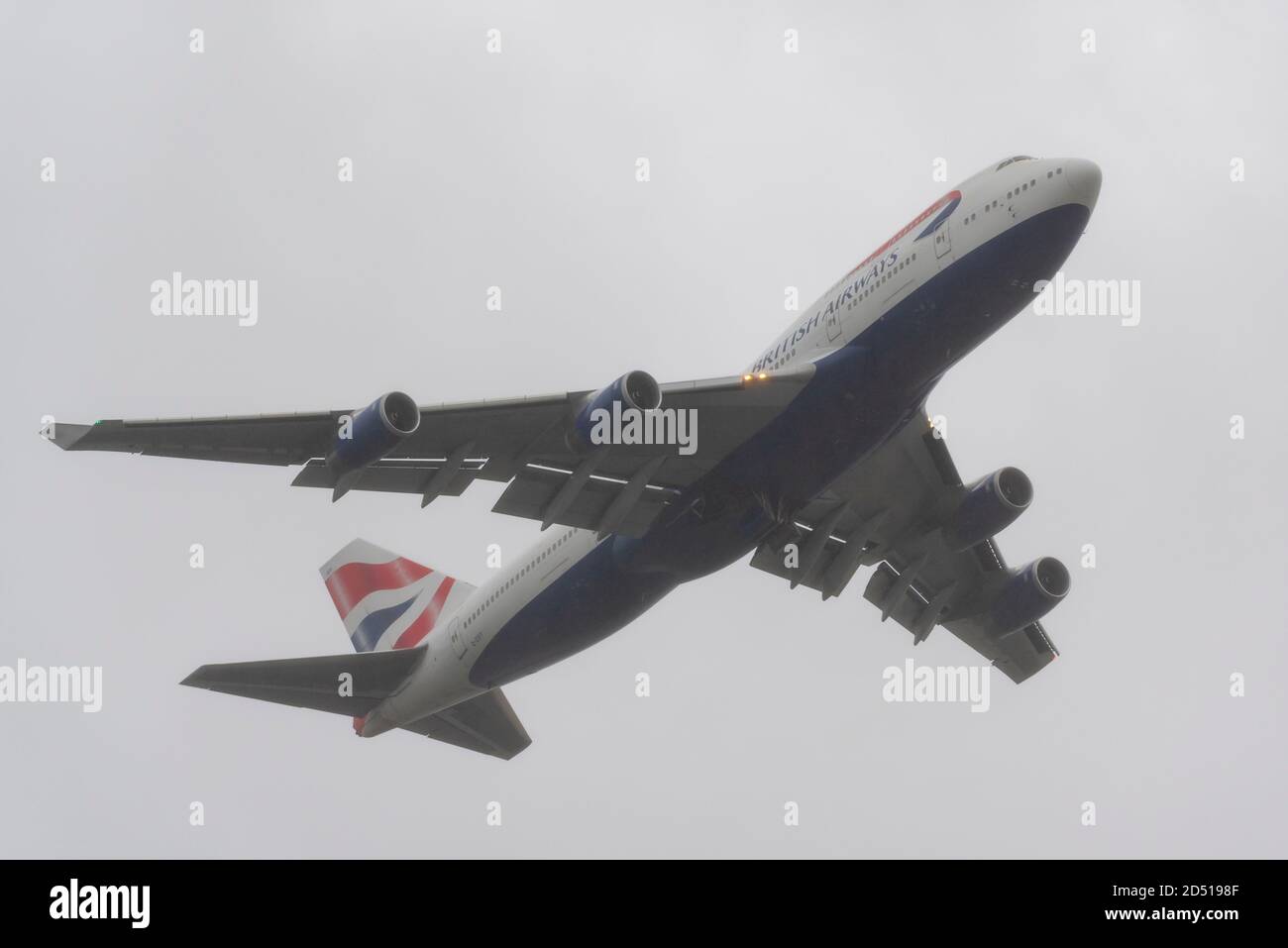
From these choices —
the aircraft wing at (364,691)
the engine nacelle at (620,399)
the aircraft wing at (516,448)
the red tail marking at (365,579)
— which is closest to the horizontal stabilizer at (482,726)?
the aircraft wing at (364,691)

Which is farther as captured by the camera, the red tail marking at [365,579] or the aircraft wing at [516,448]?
the red tail marking at [365,579]

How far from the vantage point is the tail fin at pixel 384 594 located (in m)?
39.1

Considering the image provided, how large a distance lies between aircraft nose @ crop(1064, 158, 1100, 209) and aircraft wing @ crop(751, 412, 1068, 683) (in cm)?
713

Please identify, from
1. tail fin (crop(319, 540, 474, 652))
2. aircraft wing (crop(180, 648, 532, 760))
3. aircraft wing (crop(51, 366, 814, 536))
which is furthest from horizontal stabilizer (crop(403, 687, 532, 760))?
aircraft wing (crop(51, 366, 814, 536))

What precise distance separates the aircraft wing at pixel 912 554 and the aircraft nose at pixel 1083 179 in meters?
7.13

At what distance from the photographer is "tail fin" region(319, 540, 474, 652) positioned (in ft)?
128

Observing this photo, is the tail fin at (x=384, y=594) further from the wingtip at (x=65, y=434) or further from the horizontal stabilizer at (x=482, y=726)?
the wingtip at (x=65, y=434)

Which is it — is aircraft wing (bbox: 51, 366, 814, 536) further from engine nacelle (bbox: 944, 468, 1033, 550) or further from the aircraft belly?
engine nacelle (bbox: 944, 468, 1033, 550)

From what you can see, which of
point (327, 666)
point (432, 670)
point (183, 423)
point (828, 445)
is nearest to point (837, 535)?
point (828, 445)

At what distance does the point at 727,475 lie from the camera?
29938 mm

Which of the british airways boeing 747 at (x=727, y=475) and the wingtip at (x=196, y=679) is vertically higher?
the british airways boeing 747 at (x=727, y=475)

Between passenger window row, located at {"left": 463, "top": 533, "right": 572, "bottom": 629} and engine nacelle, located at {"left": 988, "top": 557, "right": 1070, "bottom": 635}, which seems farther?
engine nacelle, located at {"left": 988, "top": 557, "right": 1070, "bottom": 635}

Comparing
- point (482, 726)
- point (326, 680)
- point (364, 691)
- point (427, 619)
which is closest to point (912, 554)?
point (482, 726)

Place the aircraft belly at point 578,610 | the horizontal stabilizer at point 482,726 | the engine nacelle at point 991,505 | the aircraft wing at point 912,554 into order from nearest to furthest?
the aircraft belly at point 578,610 < the engine nacelle at point 991,505 < the aircraft wing at point 912,554 < the horizontal stabilizer at point 482,726
